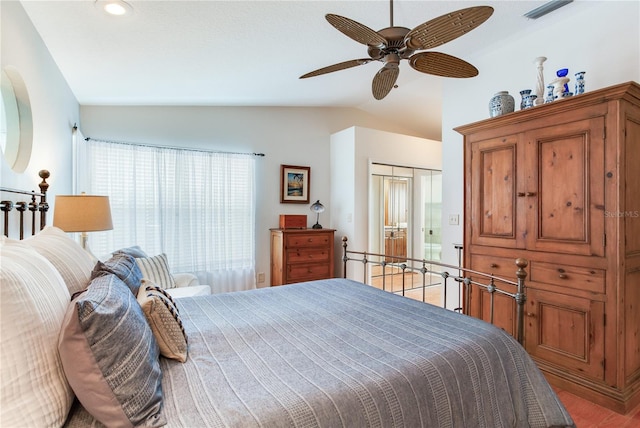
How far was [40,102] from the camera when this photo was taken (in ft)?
7.13

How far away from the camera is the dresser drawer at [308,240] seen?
4.11 m

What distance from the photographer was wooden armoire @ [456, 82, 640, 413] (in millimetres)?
1915

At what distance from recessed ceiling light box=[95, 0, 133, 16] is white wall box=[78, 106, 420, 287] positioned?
6.46 ft

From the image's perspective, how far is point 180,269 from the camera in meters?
3.79

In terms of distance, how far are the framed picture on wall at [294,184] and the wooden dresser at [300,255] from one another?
0.58m

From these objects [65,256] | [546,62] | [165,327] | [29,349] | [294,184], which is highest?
[546,62]

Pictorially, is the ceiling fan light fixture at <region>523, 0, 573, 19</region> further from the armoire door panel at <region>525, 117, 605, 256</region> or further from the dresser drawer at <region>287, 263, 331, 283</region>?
the dresser drawer at <region>287, 263, 331, 283</region>

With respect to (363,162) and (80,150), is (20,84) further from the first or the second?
(363,162)

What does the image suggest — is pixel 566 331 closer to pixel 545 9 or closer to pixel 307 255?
pixel 545 9

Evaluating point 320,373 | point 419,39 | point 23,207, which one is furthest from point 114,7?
point 320,373

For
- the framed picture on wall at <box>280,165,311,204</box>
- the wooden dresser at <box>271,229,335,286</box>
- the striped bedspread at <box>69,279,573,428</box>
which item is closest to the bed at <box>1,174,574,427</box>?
the striped bedspread at <box>69,279,573,428</box>

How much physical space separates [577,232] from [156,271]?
3312mm

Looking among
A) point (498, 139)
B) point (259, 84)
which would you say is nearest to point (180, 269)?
point (259, 84)

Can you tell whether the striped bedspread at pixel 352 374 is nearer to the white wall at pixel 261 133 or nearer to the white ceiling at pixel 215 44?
the white ceiling at pixel 215 44
